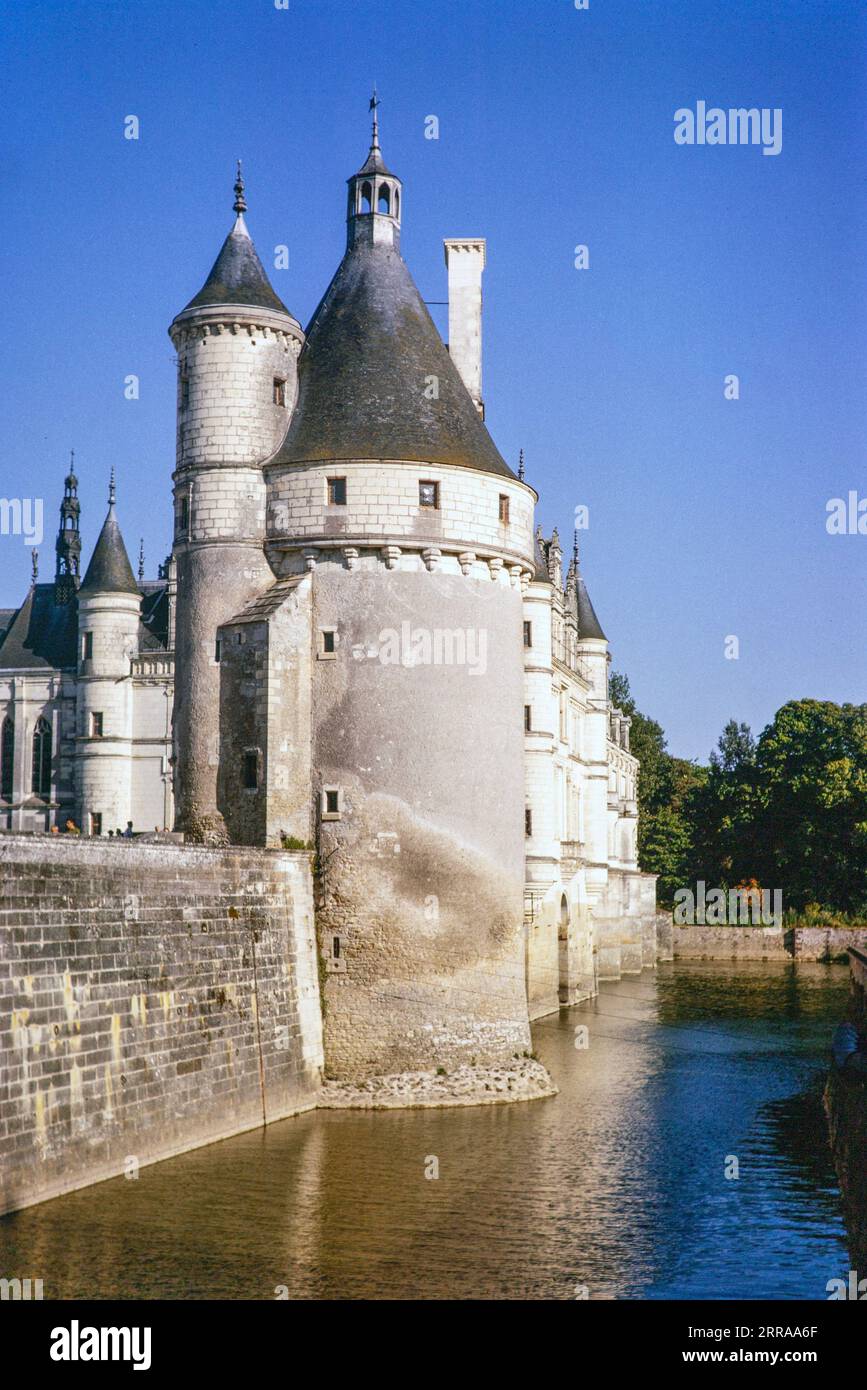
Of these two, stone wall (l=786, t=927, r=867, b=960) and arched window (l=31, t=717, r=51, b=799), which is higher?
arched window (l=31, t=717, r=51, b=799)

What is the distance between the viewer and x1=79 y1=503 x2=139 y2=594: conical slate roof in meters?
64.9

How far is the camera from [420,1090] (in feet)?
102

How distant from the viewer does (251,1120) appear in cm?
2803

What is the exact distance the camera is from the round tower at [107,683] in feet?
213

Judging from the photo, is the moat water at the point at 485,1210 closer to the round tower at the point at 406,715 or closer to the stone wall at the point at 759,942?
the round tower at the point at 406,715

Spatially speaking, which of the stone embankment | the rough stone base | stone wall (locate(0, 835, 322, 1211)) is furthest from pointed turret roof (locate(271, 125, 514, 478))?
the stone embankment

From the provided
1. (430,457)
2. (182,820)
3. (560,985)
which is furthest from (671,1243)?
(560,985)

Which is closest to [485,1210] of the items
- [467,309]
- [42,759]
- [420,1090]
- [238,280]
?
[420,1090]

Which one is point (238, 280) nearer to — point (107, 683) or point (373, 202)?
point (373, 202)

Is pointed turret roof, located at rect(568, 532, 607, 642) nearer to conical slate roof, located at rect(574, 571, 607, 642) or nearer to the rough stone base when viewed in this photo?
conical slate roof, located at rect(574, 571, 607, 642)

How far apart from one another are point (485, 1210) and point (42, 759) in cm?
4977

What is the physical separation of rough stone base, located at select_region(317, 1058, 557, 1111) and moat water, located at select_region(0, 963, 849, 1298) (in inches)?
17.3

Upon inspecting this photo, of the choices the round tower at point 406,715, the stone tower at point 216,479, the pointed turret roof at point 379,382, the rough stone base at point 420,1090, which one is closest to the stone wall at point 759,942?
the round tower at point 406,715

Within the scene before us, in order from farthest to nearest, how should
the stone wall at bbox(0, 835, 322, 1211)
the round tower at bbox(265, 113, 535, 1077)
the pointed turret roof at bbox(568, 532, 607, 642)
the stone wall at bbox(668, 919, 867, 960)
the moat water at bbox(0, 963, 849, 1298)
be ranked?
the stone wall at bbox(668, 919, 867, 960) → the pointed turret roof at bbox(568, 532, 607, 642) → the round tower at bbox(265, 113, 535, 1077) → the stone wall at bbox(0, 835, 322, 1211) → the moat water at bbox(0, 963, 849, 1298)
